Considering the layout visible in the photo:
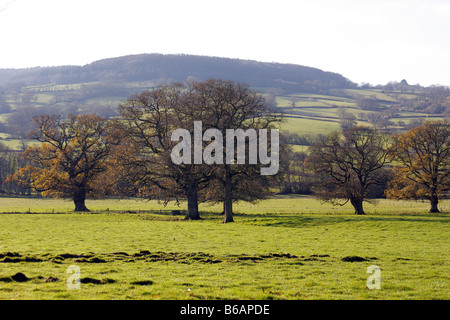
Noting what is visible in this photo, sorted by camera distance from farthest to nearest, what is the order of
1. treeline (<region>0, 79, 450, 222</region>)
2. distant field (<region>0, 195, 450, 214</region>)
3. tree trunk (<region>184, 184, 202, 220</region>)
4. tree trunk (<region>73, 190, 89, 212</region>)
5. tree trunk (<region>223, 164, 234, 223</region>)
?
tree trunk (<region>73, 190, 89, 212</region>), distant field (<region>0, 195, 450, 214</region>), tree trunk (<region>184, 184, 202, 220</region>), treeline (<region>0, 79, 450, 222</region>), tree trunk (<region>223, 164, 234, 223</region>)

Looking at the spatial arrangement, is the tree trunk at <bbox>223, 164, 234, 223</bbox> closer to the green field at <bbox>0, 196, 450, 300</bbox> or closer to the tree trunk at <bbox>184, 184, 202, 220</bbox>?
the tree trunk at <bbox>184, 184, 202, 220</bbox>

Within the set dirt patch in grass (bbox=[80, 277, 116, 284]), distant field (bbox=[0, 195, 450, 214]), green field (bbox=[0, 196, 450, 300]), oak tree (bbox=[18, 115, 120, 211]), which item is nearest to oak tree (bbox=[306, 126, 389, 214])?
distant field (bbox=[0, 195, 450, 214])

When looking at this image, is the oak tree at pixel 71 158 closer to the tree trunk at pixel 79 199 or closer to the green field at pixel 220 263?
Answer: the tree trunk at pixel 79 199

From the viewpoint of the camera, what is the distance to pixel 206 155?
39938 millimetres

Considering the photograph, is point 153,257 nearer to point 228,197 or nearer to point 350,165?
point 228,197

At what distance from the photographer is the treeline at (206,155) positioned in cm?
4100

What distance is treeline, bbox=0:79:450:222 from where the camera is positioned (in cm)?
4100

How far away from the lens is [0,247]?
69.2ft

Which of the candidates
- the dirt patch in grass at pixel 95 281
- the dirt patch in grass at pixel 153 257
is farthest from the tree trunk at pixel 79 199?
the dirt patch in grass at pixel 95 281

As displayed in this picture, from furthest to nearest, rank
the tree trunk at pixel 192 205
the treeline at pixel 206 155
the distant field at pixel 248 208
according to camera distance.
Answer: the distant field at pixel 248 208 → the tree trunk at pixel 192 205 → the treeline at pixel 206 155

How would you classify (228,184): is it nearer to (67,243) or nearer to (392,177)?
(67,243)
